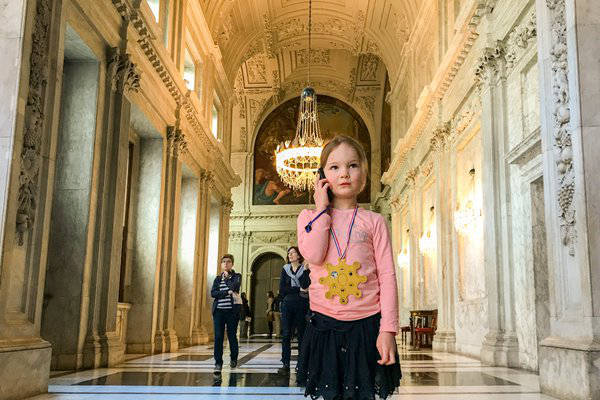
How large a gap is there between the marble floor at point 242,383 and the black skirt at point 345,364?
3.34 meters

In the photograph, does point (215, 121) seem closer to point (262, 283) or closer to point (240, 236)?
point (240, 236)

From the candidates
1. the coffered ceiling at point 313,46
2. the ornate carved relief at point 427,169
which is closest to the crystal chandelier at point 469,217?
the ornate carved relief at point 427,169

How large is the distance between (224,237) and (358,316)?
717 inches

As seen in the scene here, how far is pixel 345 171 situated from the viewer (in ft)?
6.75

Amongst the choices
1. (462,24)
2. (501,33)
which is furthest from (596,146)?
(462,24)

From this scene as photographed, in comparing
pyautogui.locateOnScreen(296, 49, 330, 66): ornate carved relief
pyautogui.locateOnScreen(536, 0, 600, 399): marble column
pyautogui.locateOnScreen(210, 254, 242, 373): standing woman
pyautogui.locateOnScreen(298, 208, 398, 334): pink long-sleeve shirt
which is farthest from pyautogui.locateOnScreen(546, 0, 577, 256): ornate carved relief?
pyautogui.locateOnScreen(296, 49, 330, 66): ornate carved relief

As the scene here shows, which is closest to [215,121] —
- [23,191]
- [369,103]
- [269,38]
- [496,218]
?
[269,38]

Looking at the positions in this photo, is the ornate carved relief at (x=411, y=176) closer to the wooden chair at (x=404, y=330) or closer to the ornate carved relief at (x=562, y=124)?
the wooden chair at (x=404, y=330)

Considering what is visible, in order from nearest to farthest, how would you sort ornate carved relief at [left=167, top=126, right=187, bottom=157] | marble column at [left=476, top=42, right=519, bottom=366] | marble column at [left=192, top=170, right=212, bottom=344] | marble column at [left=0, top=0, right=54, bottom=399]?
marble column at [left=0, top=0, right=54, bottom=399] → marble column at [left=476, top=42, right=519, bottom=366] → ornate carved relief at [left=167, top=126, right=187, bottom=157] → marble column at [left=192, top=170, right=212, bottom=344]

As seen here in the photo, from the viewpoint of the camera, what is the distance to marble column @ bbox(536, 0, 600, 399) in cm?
490

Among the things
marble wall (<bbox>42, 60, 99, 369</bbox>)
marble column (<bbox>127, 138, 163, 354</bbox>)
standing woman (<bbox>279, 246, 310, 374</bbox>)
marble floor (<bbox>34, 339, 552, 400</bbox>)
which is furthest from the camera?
marble column (<bbox>127, 138, 163, 354</bbox>)

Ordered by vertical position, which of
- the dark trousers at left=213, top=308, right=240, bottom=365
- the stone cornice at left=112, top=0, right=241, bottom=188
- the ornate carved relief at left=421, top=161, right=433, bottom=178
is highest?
the stone cornice at left=112, top=0, right=241, bottom=188

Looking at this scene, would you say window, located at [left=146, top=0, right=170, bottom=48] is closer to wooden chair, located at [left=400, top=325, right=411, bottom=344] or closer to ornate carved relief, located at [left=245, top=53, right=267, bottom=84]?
wooden chair, located at [left=400, top=325, right=411, bottom=344]

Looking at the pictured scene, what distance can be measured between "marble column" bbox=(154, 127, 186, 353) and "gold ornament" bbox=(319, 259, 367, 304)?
10.2 metres
